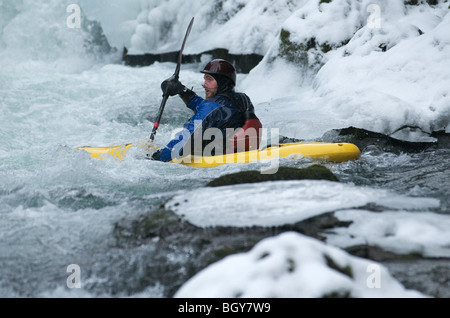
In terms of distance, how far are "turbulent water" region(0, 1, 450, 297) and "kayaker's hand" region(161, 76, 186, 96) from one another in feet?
1.99

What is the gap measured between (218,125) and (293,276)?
117 inches

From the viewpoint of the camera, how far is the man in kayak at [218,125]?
15.6 ft

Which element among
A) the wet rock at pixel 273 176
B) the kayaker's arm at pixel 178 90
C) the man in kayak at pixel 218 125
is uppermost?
the kayaker's arm at pixel 178 90

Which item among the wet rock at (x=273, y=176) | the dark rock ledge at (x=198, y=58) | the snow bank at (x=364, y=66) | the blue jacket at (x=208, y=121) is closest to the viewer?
the wet rock at (x=273, y=176)

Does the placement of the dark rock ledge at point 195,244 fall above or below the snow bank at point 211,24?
below

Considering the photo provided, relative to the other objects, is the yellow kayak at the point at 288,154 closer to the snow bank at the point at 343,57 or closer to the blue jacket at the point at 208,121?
the blue jacket at the point at 208,121

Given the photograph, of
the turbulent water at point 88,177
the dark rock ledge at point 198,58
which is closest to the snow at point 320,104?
the dark rock ledge at point 198,58

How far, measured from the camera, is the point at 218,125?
15.7 ft

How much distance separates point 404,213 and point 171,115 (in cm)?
526

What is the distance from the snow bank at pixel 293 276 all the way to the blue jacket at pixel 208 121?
273 centimetres

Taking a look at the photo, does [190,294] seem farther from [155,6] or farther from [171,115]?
[155,6]

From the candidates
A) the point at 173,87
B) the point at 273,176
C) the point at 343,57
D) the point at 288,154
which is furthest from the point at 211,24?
the point at 273,176

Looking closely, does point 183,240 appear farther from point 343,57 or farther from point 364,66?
point 343,57
